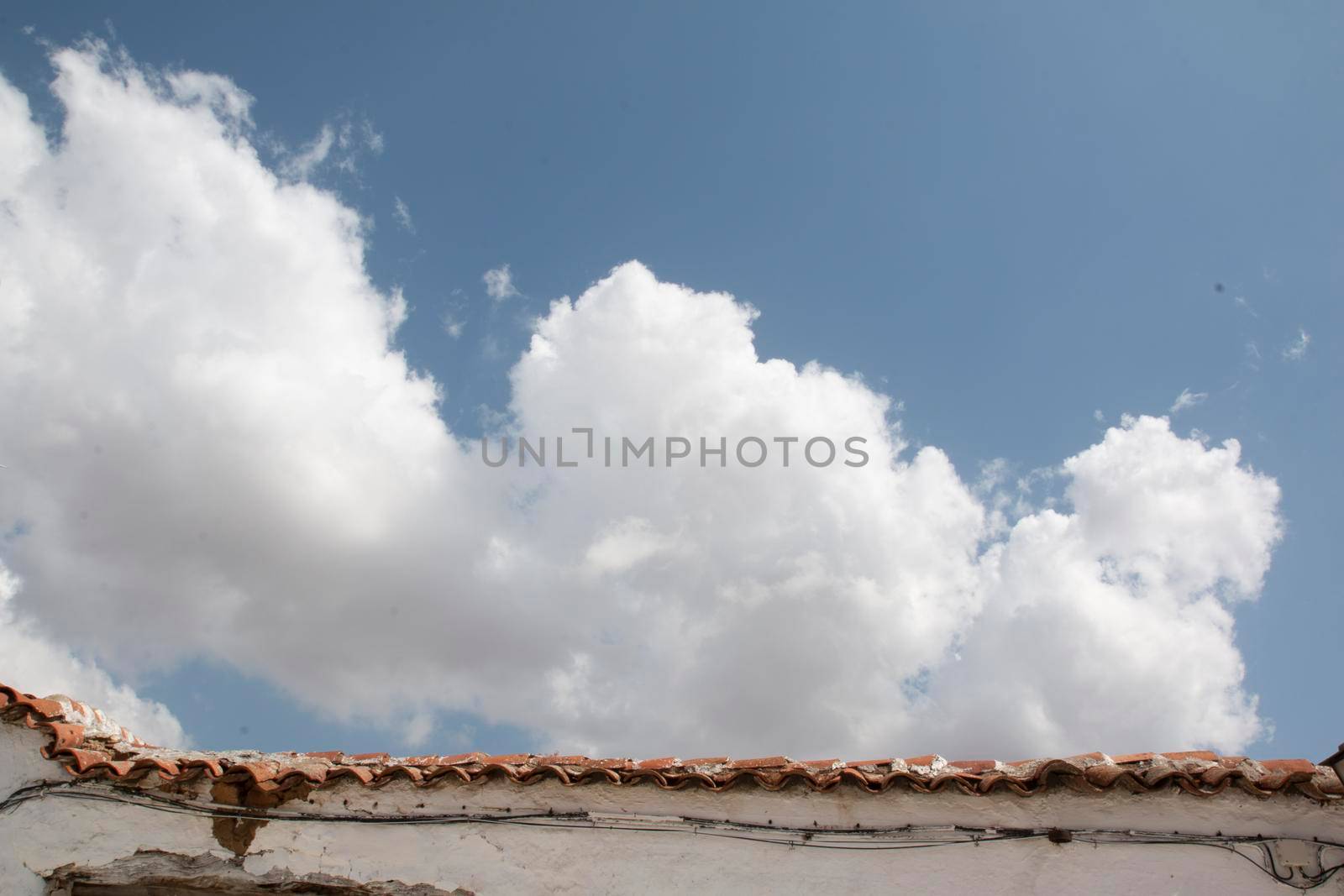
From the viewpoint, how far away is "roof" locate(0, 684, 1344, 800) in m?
4.64

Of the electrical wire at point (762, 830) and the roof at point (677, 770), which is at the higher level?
the roof at point (677, 770)

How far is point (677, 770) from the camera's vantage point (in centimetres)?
526

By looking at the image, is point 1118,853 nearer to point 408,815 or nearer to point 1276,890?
point 1276,890

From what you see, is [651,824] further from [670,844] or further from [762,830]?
[762,830]

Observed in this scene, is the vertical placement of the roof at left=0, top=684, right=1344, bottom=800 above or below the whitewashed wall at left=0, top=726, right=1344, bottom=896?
above

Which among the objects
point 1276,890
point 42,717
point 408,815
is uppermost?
point 42,717

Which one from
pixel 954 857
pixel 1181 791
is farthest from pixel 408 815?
pixel 1181 791

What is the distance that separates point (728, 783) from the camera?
496cm

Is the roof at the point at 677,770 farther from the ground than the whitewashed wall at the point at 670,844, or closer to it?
farther from the ground

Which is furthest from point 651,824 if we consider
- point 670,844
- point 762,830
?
point 762,830

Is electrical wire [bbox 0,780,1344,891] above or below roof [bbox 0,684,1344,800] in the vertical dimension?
below

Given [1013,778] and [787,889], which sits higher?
[1013,778]

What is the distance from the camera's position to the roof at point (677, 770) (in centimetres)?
464

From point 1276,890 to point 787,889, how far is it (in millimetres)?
2454
